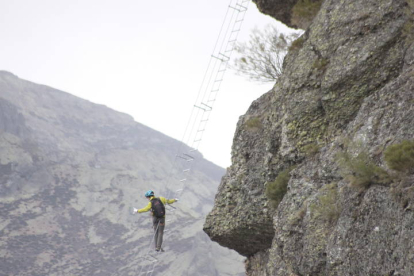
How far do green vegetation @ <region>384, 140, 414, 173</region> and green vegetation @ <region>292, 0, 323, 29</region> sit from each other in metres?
9.34

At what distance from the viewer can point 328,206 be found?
8414mm

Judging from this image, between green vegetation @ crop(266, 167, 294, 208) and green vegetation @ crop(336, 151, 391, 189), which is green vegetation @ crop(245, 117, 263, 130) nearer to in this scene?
green vegetation @ crop(266, 167, 294, 208)

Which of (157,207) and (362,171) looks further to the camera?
(157,207)

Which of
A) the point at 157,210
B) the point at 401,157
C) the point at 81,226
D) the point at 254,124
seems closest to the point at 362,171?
the point at 401,157

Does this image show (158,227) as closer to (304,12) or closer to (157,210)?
(157,210)

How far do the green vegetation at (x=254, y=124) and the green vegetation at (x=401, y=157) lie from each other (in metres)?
6.84

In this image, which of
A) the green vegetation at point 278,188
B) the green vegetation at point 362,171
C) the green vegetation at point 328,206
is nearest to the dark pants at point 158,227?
the green vegetation at point 278,188

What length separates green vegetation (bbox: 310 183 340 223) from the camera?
832 centimetres

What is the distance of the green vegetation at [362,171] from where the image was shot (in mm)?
7231

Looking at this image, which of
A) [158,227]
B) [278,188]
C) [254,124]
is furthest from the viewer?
[158,227]

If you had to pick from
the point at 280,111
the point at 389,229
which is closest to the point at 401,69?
the point at 280,111

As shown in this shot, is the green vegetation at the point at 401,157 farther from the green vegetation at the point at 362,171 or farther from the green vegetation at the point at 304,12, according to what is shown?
the green vegetation at the point at 304,12

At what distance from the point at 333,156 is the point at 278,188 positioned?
2.32m

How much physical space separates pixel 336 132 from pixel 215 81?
7.26 m
